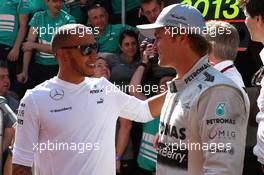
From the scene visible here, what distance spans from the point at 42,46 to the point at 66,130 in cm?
340

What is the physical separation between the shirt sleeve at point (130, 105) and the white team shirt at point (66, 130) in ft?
0.24

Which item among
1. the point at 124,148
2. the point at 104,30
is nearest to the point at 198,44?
the point at 124,148

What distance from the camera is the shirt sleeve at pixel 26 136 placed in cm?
344

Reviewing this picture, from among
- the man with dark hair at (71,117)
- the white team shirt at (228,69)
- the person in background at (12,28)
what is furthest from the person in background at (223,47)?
the person in background at (12,28)

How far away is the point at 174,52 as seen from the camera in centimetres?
291

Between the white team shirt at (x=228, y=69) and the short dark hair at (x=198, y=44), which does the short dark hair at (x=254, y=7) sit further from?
the white team shirt at (x=228, y=69)

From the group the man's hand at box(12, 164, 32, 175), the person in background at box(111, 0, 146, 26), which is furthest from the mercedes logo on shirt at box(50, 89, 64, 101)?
the person in background at box(111, 0, 146, 26)

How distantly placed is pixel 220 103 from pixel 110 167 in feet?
4.08

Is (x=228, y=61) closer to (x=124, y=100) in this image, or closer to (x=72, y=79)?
(x=124, y=100)

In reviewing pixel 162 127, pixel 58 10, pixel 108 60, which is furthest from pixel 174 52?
pixel 58 10

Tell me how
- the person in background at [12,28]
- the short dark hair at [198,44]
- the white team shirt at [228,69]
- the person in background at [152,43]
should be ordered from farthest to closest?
the person in background at [12,28]
the person in background at [152,43]
the white team shirt at [228,69]
the short dark hair at [198,44]

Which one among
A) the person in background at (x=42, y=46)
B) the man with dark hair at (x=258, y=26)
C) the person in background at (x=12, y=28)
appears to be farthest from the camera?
the person in background at (x=12, y=28)

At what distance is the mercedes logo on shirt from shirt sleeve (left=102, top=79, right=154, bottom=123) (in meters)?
0.32

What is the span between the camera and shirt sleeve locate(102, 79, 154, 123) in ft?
12.2
